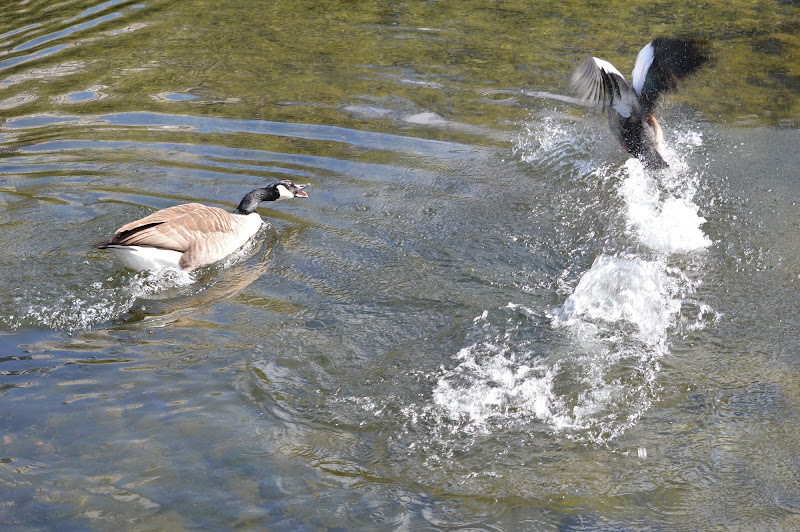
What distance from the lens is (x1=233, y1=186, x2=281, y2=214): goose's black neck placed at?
25.4 ft

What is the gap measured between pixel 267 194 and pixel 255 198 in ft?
0.42

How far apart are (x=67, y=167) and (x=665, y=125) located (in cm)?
703

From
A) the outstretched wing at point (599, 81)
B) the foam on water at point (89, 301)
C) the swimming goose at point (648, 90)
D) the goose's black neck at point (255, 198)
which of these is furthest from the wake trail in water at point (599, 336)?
the foam on water at point (89, 301)

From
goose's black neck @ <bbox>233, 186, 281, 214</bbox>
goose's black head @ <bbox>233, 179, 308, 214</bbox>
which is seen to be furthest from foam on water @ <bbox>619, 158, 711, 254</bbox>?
goose's black neck @ <bbox>233, 186, 281, 214</bbox>

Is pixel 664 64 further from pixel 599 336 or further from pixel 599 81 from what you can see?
pixel 599 336

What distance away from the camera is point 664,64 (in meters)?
8.16

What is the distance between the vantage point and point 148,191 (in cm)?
820

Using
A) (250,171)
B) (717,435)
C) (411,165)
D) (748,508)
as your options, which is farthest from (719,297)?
(250,171)

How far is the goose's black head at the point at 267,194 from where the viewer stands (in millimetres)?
7762

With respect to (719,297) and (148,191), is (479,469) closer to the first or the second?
(719,297)

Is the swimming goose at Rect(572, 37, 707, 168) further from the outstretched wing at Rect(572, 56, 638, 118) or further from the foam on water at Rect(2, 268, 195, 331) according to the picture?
the foam on water at Rect(2, 268, 195, 331)

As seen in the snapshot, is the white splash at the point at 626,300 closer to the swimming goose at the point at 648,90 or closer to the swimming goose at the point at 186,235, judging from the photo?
the swimming goose at the point at 648,90

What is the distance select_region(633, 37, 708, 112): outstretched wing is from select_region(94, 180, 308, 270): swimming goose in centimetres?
390

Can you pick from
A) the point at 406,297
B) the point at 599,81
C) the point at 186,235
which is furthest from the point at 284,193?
the point at 599,81
